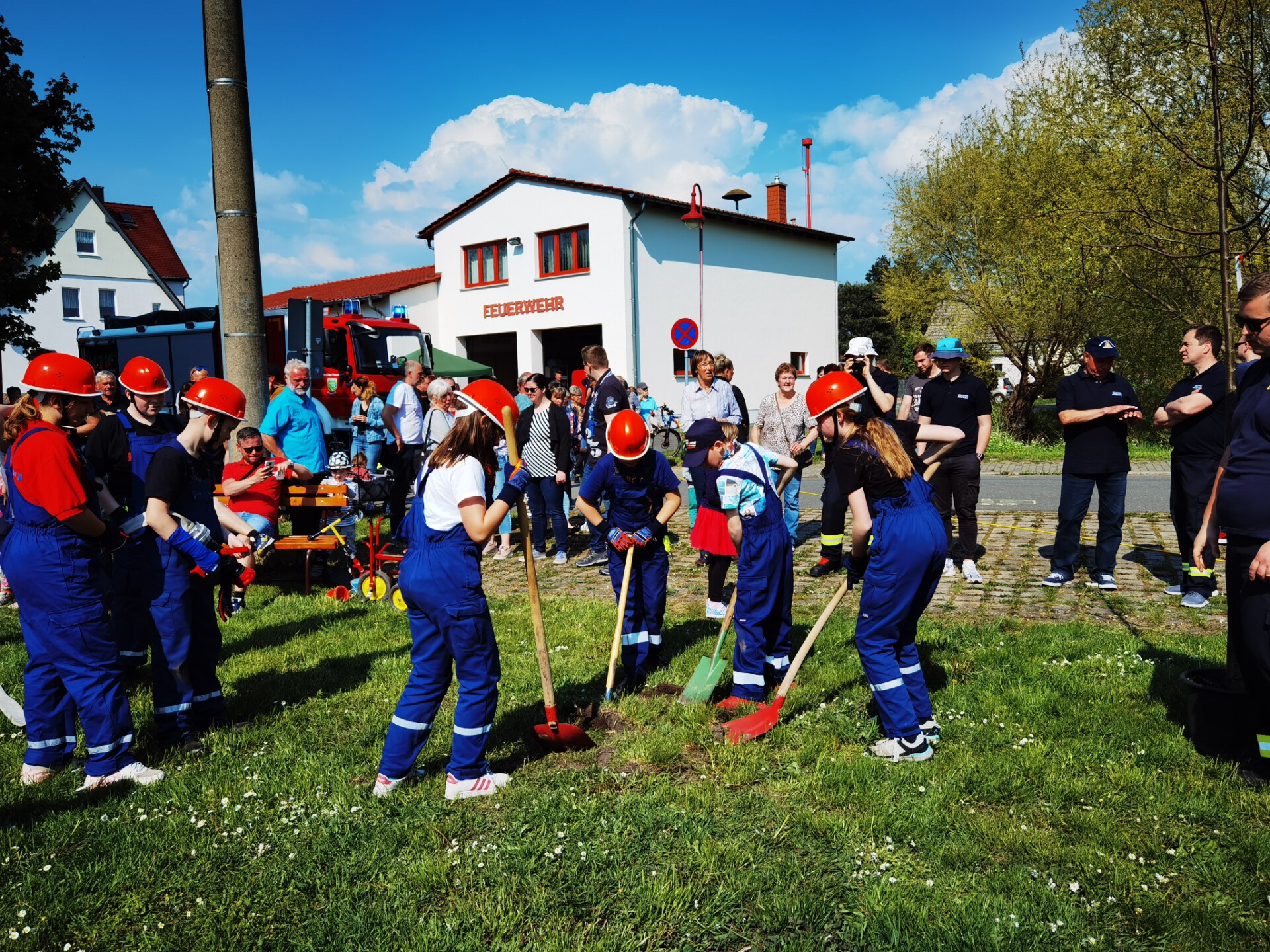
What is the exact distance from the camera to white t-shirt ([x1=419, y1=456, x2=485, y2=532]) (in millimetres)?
3934

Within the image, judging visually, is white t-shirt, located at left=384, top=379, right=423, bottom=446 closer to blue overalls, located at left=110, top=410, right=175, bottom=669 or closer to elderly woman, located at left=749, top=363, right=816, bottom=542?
elderly woman, located at left=749, top=363, right=816, bottom=542

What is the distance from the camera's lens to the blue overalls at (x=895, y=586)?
4.32 metres

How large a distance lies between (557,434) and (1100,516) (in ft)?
17.6

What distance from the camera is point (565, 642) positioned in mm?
6535

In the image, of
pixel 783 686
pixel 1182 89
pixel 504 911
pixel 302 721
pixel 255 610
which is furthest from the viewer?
pixel 1182 89

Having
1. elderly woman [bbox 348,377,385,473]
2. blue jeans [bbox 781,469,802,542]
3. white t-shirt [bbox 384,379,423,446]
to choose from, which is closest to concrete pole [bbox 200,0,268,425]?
white t-shirt [bbox 384,379,423,446]

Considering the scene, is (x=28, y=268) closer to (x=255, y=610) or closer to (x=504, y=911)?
(x=255, y=610)

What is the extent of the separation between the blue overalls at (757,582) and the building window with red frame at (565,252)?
77.0ft

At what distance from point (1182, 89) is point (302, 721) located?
17756 mm

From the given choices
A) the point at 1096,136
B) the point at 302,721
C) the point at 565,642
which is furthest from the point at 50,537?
the point at 1096,136

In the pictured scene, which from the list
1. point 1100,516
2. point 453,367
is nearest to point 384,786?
point 1100,516

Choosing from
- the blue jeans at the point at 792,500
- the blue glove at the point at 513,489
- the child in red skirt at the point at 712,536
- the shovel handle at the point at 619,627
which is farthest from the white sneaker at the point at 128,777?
the blue jeans at the point at 792,500

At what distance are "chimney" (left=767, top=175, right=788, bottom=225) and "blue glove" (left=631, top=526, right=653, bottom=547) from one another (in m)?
31.0

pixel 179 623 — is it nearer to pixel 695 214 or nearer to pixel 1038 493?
pixel 1038 493
